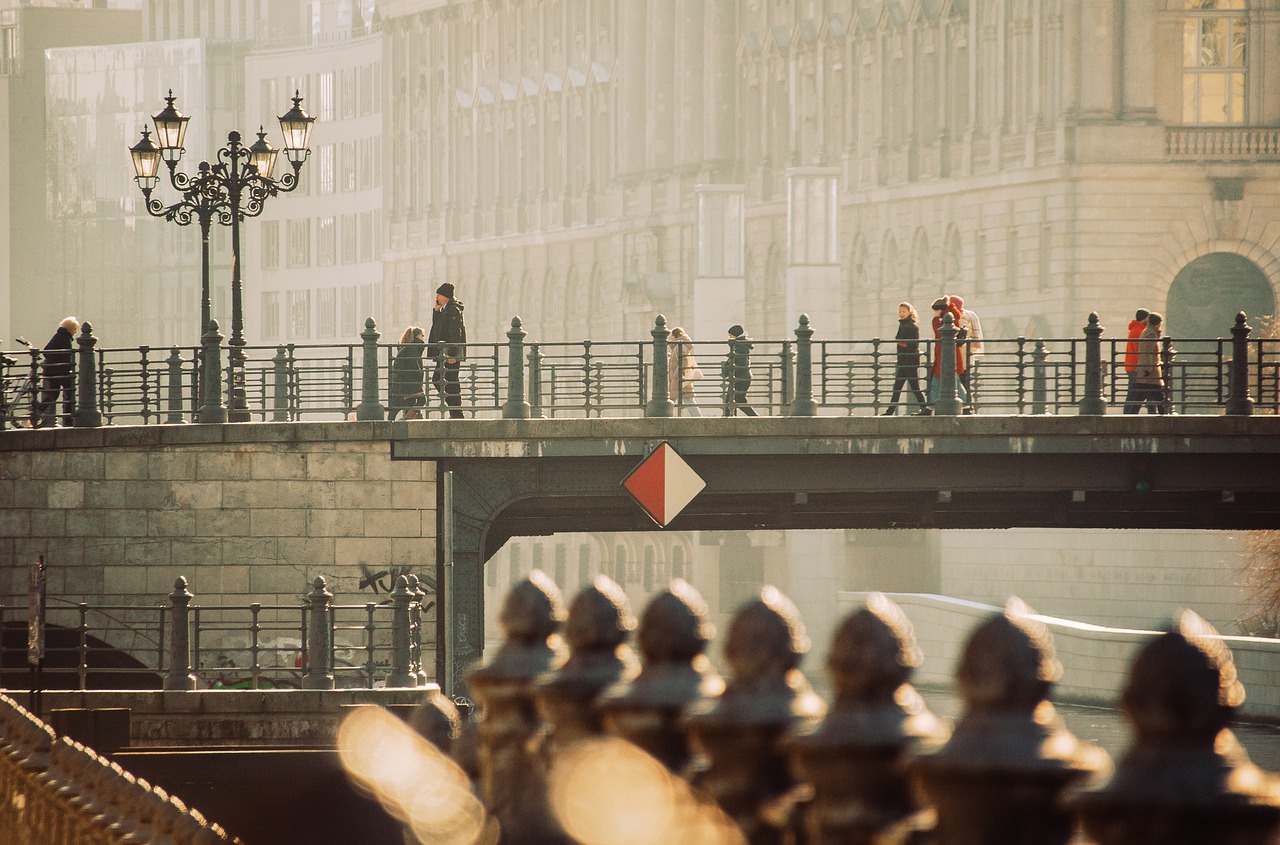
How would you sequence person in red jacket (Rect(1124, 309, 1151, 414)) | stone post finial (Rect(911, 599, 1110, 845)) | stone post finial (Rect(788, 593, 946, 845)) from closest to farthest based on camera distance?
stone post finial (Rect(911, 599, 1110, 845)), stone post finial (Rect(788, 593, 946, 845)), person in red jacket (Rect(1124, 309, 1151, 414))

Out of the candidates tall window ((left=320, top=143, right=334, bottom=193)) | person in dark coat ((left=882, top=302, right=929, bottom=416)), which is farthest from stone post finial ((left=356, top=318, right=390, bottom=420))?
tall window ((left=320, top=143, right=334, bottom=193))

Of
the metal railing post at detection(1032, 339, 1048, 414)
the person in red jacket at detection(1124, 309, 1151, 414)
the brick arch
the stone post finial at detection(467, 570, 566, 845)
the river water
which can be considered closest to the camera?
the stone post finial at detection(467, 570, 566, 845)

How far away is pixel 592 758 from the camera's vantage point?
7.97 feet

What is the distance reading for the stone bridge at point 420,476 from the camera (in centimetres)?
2545

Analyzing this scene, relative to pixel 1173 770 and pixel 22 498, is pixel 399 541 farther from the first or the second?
pixel 1173 770

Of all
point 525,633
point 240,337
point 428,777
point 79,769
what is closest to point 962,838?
point 525,633

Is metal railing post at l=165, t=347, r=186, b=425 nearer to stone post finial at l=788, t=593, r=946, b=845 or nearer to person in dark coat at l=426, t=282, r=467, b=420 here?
person in dark coat at l=426, t=282, r=467, b=420

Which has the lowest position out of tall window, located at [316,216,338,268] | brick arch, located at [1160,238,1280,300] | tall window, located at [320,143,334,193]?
brick arch, located at [1160,238,1280,300]

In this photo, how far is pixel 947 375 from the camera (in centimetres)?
2611

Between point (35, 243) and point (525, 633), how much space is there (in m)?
106

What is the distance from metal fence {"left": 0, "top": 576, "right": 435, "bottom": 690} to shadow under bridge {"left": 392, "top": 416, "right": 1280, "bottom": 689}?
109cm

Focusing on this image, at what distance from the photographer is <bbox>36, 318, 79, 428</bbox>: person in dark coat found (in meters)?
26.2

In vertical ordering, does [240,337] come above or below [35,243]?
below

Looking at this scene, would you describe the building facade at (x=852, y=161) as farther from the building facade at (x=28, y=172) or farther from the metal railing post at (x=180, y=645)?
the metal railing post at (x=180, y=645)
